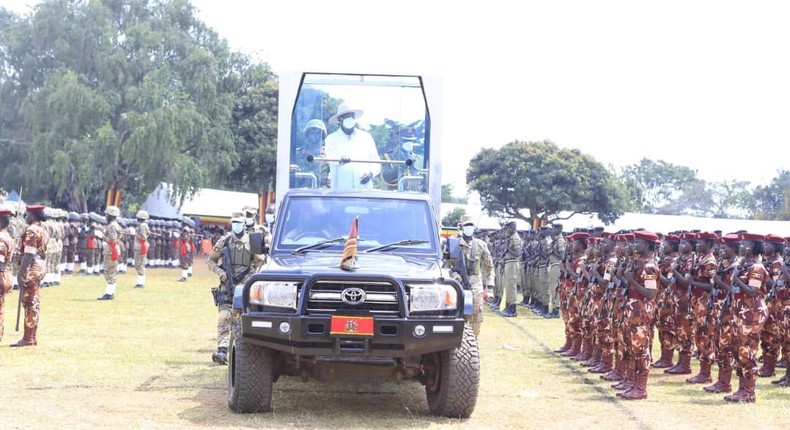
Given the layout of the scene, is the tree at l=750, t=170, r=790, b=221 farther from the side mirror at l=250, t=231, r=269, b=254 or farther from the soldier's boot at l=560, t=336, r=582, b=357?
the side mirror at l=250, t=231, r=269, b=254

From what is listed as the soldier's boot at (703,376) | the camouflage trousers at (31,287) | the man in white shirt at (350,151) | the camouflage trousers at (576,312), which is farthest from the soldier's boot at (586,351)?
the camouflage trousers at (31,287)

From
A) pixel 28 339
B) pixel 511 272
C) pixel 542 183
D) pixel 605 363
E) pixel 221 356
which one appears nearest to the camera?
pixel 605 363

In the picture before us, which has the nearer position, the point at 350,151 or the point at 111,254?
the point at 350,151

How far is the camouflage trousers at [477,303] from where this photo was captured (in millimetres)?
12535

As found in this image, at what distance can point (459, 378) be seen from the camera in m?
8.61

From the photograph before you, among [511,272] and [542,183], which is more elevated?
[542,183]

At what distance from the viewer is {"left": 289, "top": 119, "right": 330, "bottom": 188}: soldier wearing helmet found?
42.0ft

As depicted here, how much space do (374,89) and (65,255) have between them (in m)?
20.5

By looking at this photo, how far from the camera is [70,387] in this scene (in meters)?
10.2

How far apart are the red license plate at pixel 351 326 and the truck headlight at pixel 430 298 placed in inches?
15.6

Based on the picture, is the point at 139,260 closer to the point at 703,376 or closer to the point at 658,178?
the point at 703,376

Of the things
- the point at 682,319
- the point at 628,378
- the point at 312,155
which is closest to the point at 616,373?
the point at 628,378

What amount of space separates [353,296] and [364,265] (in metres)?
0.53

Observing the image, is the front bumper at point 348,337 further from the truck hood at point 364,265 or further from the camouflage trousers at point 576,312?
the camouflage trousers at point 576,312
